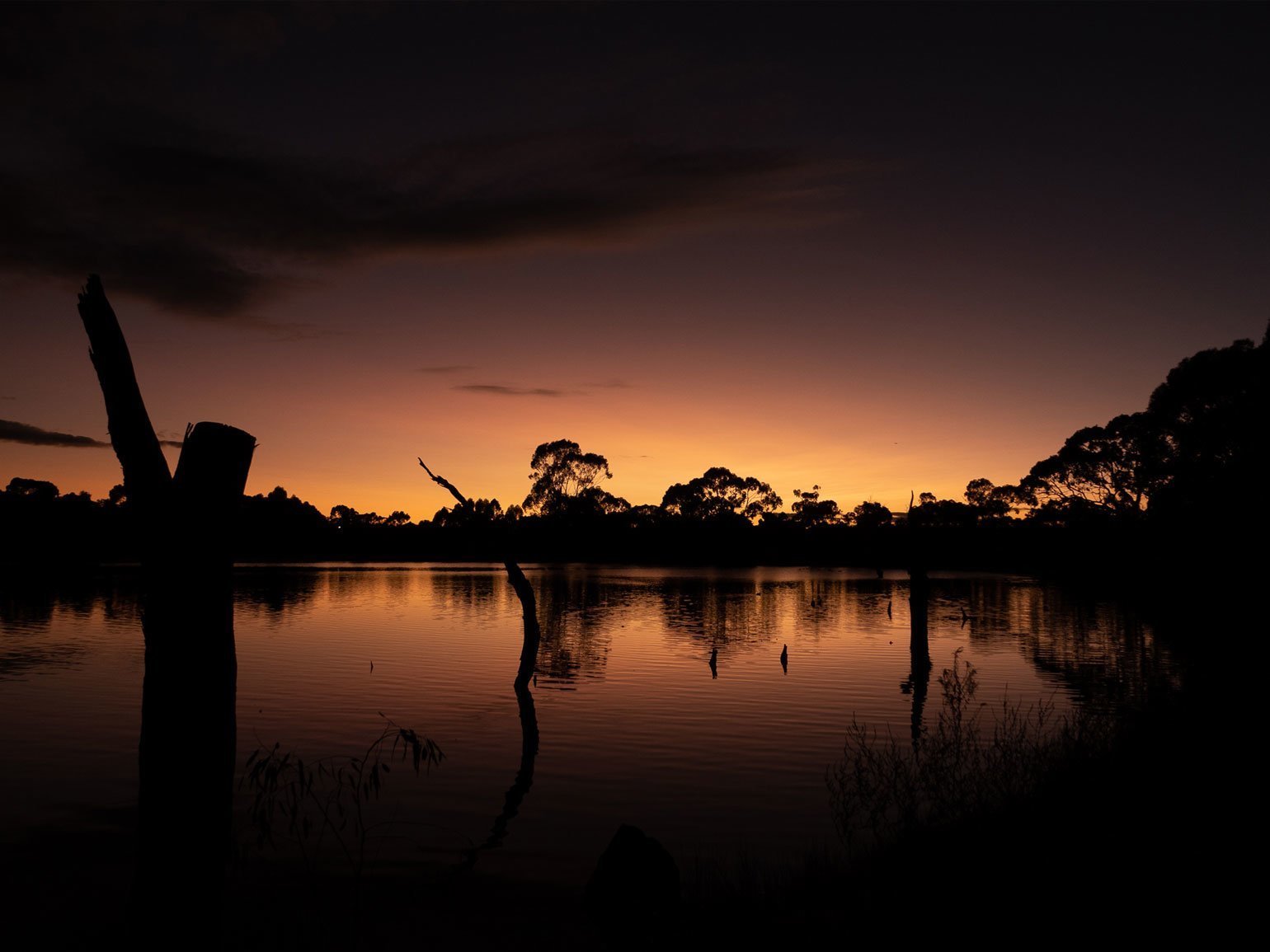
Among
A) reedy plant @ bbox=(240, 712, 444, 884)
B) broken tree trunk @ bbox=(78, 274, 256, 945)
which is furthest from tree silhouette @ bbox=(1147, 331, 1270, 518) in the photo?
broken tree trunk @ bbox=(78, 274, 256, 945)

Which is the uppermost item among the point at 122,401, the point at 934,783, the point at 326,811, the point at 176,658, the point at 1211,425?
Answer: the point at 1211,425

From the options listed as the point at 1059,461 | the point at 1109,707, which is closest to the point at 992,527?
the point at 1059,461

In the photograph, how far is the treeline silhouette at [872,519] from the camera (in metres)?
47.3

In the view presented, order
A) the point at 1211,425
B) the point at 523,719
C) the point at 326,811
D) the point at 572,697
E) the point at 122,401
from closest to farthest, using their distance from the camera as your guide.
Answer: the point at 122,401 < the point at 326,811 < the point at 523,719 < the point at 572,697 < the point at 1211,425

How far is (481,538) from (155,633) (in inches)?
764

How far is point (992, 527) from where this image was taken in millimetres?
146625

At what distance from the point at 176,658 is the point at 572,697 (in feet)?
84.2

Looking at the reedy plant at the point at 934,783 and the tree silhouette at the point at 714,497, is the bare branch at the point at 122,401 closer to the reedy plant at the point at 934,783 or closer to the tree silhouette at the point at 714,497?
the reedy plant at the point at 934,783

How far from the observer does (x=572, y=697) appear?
30656 mm

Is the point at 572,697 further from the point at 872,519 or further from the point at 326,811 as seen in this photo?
the point at 872,519

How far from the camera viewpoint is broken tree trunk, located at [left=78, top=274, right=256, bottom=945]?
5859 millimetres

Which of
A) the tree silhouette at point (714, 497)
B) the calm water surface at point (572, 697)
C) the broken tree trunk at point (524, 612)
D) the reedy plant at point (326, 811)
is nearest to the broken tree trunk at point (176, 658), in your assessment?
the reedy plant at point (326, 811)

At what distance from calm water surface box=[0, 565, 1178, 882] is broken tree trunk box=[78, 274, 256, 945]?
28.1 feet

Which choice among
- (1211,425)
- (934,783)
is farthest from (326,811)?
(1211,425)
